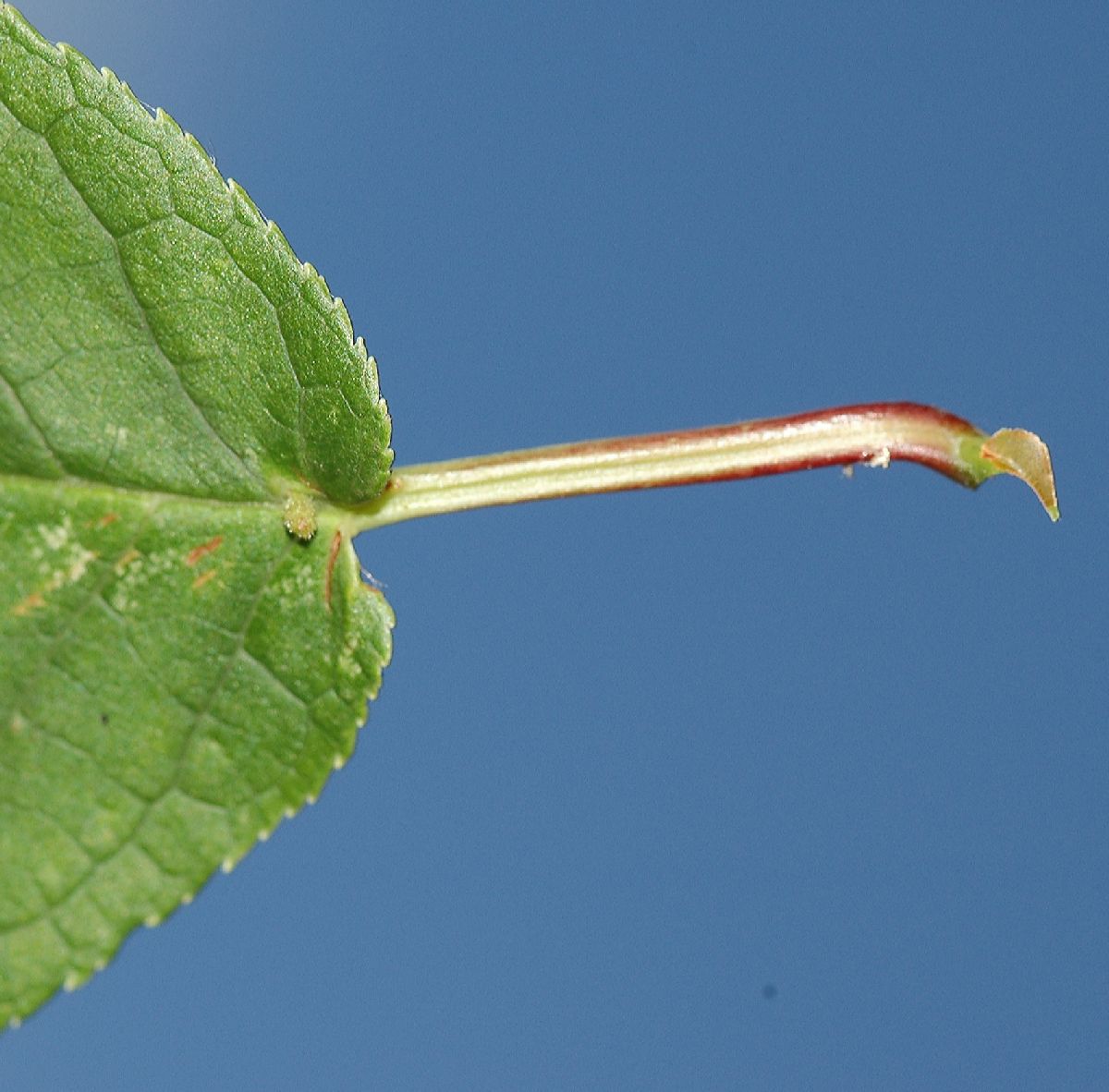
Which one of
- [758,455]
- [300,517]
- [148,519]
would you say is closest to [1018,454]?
[758,455]

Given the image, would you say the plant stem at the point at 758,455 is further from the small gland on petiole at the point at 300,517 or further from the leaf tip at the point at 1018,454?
the small gland on petiole at the point at 300,517

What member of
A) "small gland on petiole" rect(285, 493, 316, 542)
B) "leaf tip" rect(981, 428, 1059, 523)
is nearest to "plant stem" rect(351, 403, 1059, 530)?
"leaf tip" rect(981, 428, 1059, 523)

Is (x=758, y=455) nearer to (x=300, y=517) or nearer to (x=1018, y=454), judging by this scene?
(x=1018, y=454)

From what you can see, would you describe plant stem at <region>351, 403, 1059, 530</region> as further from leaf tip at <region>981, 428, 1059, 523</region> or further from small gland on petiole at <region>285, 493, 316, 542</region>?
small gland on petiole at <region>285, 493, 316, 542</region>

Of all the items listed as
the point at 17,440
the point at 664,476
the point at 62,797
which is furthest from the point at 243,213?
the point at 62,797

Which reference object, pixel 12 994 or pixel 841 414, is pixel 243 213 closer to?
pixel 841 414

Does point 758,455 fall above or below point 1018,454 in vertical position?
below
